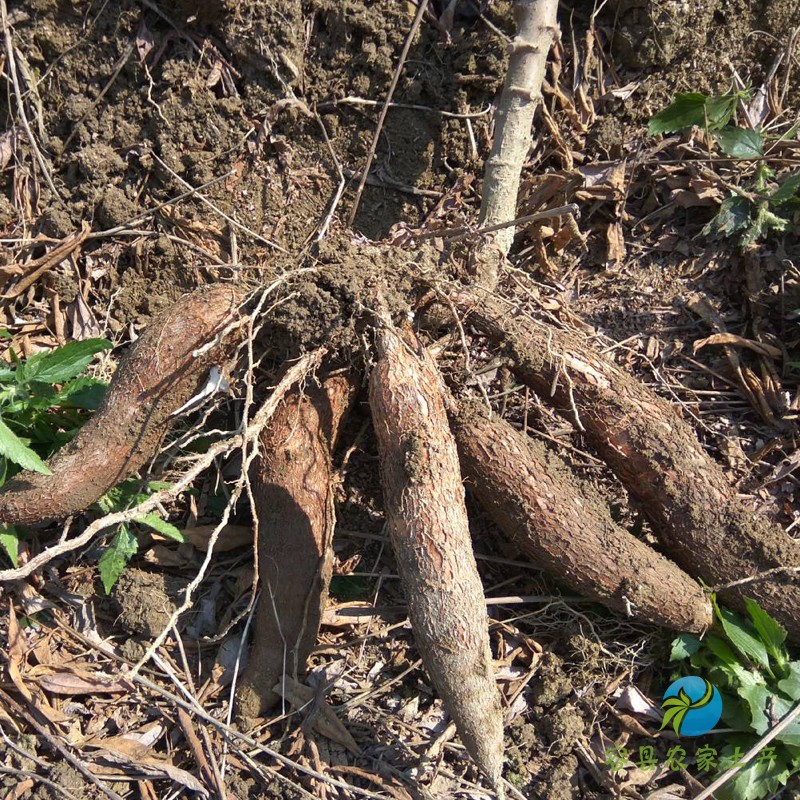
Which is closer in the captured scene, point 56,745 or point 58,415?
point 56,745

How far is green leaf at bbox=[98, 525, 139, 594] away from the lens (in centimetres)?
169

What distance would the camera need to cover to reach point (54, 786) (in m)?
1.59

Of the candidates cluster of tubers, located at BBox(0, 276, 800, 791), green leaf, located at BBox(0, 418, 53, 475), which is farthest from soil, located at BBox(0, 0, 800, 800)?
green leaf, located at BBox(0, 418, 53, 475)

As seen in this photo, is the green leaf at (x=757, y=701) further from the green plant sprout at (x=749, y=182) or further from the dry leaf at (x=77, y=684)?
the dry leaf at (x=77, y=684)

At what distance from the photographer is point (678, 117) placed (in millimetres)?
2031

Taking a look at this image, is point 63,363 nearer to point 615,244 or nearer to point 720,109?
point 615,244

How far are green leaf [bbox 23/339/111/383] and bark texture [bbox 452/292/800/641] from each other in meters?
0.97

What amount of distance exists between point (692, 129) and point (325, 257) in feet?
4.47

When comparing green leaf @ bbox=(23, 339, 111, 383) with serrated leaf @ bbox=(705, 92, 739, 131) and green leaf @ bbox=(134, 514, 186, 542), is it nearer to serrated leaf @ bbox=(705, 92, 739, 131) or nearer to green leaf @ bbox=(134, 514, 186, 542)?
green leaf @ bbox=(134, 514, 186, 542)

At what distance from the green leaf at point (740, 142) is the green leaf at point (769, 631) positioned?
1347 millimetres

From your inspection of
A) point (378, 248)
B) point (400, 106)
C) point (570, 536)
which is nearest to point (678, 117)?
point (400, 106)

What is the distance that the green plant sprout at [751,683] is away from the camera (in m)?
1.66

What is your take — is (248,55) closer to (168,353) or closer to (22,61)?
(22,61)

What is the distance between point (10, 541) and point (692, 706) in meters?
1.82
